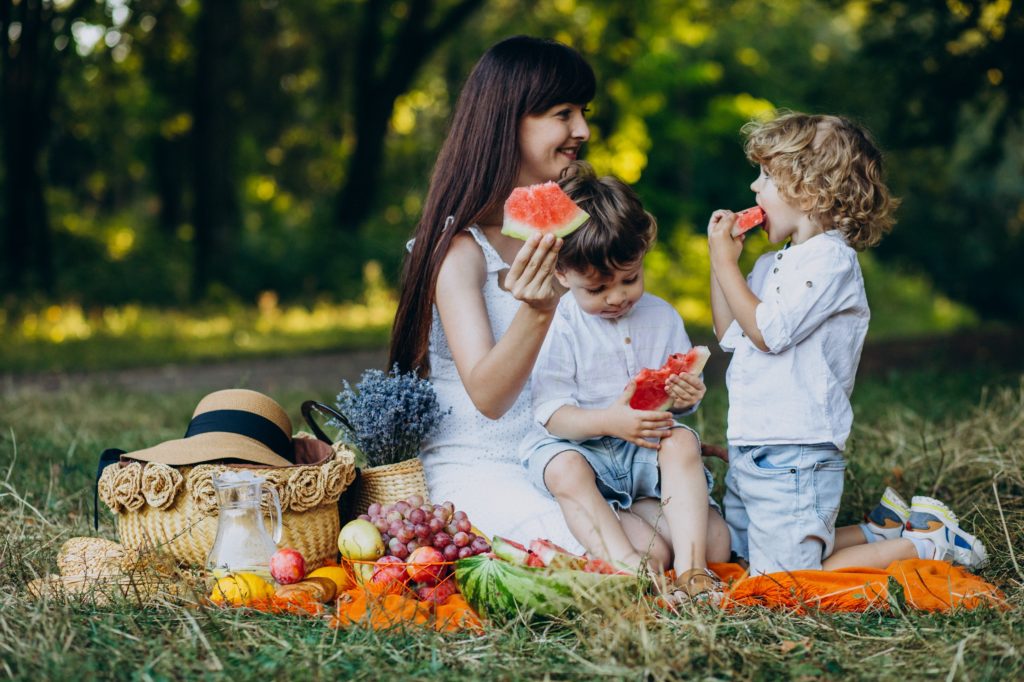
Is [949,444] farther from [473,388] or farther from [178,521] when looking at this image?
[178,521]

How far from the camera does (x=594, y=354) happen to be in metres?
3.83

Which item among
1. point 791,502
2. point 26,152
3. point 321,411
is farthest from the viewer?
point 26,152

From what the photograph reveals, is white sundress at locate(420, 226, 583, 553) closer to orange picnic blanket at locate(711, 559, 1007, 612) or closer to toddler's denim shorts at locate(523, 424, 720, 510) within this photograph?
toddler's denim shorts at locate(523, 424, 720, 510)

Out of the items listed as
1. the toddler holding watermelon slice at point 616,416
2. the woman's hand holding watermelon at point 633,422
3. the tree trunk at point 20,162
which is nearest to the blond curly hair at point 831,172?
the toddler holding watermelon slice at point 616,416

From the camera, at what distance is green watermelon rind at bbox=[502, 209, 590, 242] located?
3.43 metres

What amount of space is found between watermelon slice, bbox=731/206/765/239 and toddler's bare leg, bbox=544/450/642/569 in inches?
38.4

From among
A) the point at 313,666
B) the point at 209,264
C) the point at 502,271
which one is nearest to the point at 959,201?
the point at 209,264

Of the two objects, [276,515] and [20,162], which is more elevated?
[20,162]

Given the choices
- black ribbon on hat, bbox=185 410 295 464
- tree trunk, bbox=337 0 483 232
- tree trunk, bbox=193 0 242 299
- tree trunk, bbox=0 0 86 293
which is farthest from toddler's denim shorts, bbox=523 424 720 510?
tree trunk, bbox=337 0 483 232

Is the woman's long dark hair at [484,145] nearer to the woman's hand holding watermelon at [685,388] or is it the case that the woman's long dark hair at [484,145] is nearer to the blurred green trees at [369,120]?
the woman's hand holding watermelon at [685,388]

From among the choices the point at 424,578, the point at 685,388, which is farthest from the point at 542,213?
the point at 424,578

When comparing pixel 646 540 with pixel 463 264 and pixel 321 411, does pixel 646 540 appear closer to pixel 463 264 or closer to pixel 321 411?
pixel 463 264

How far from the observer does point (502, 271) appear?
413 centimetres

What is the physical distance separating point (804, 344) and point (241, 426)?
211cm
